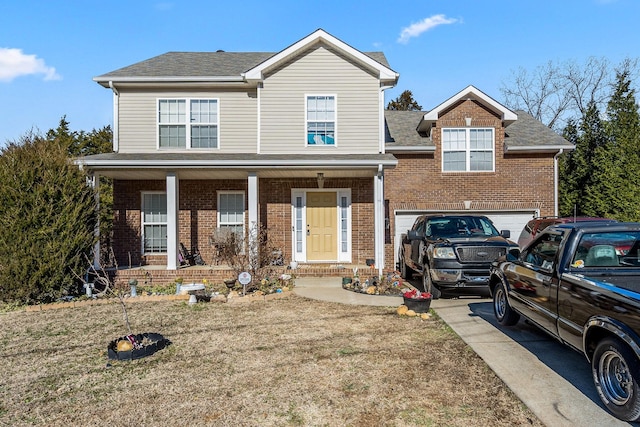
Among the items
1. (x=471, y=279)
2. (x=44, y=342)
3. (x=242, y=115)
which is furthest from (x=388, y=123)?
(x=44, y=342)

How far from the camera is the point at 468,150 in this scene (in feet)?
45.0

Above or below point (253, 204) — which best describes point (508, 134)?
above

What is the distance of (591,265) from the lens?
15.0 feet

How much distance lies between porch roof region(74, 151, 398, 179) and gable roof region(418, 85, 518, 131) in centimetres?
329

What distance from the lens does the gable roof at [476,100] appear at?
1343 cm

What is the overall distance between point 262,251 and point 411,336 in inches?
194

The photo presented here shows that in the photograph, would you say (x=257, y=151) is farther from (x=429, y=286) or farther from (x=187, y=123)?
(x=429, y=286)

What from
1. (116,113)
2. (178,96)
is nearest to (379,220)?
(178,96)

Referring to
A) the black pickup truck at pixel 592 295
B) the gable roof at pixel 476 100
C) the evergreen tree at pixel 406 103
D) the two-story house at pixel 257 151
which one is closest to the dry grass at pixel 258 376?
the black pickup truck at pixel 592 295

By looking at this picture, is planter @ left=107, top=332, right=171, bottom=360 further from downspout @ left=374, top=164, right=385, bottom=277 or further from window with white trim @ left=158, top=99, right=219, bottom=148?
window with white trim @ left=158, top=99, right=219, bottom=148

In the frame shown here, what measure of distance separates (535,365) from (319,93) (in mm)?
9498

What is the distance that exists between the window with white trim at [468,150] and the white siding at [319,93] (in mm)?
2887

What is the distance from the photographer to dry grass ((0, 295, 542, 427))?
12.3 feet

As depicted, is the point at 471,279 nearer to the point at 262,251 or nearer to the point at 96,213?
the point at 262,251
